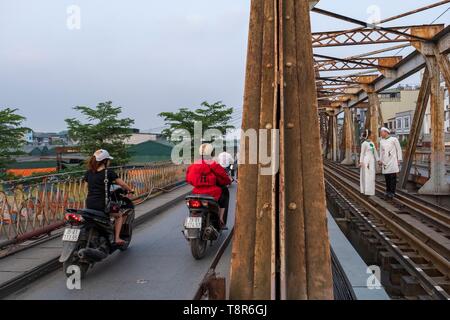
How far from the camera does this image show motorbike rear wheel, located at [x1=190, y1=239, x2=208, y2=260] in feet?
16.8

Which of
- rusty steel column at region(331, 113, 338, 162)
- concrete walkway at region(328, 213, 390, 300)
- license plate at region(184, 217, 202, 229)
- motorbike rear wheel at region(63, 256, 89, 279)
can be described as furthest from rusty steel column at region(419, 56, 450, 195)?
rusty steel column at region(331, 113, 338, 162)

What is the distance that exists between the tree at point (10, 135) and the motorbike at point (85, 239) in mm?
11676

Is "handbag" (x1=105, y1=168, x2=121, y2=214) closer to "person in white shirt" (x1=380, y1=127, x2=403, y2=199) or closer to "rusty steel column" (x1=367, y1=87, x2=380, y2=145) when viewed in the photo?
"person in white shirt" (x1=380, y1=127, x2=403, y2=199)

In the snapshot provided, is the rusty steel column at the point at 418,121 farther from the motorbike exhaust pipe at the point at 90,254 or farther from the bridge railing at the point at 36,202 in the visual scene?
the motorbike exhaust pipe at the point at 90,254

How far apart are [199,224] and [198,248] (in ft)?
1.40

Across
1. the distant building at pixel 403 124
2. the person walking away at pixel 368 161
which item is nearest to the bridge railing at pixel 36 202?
the person walking away at pixel 368 161

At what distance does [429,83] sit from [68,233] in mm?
9878

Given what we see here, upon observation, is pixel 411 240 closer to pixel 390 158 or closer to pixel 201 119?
pixel 390 158

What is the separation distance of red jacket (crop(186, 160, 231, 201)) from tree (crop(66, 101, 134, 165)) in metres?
16.1

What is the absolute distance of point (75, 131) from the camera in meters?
21.3

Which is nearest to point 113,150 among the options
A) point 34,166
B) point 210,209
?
point 34,166

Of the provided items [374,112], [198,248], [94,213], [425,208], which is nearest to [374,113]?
[374,112]

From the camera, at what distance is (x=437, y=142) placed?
9969mm

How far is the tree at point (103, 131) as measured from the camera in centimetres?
2116
